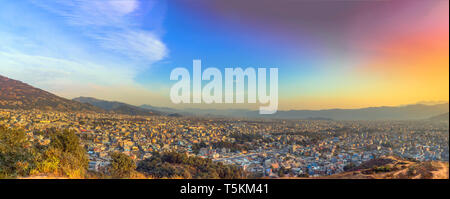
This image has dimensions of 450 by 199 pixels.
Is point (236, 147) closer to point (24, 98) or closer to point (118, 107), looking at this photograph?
point (24, 98)

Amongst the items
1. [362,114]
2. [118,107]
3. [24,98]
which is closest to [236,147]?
[24,98]

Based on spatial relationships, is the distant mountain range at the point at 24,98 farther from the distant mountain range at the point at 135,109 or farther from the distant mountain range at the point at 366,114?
the distant mountain range at the point at 366,114

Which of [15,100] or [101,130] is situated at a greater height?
[15,100]

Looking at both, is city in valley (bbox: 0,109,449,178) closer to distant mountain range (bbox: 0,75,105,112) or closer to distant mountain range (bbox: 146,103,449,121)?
distant mountain range (bbox: 0,75,105,112)

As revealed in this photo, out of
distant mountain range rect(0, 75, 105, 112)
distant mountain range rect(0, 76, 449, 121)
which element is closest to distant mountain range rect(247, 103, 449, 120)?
distant mountain range rect(0, 76, 449, 121)
